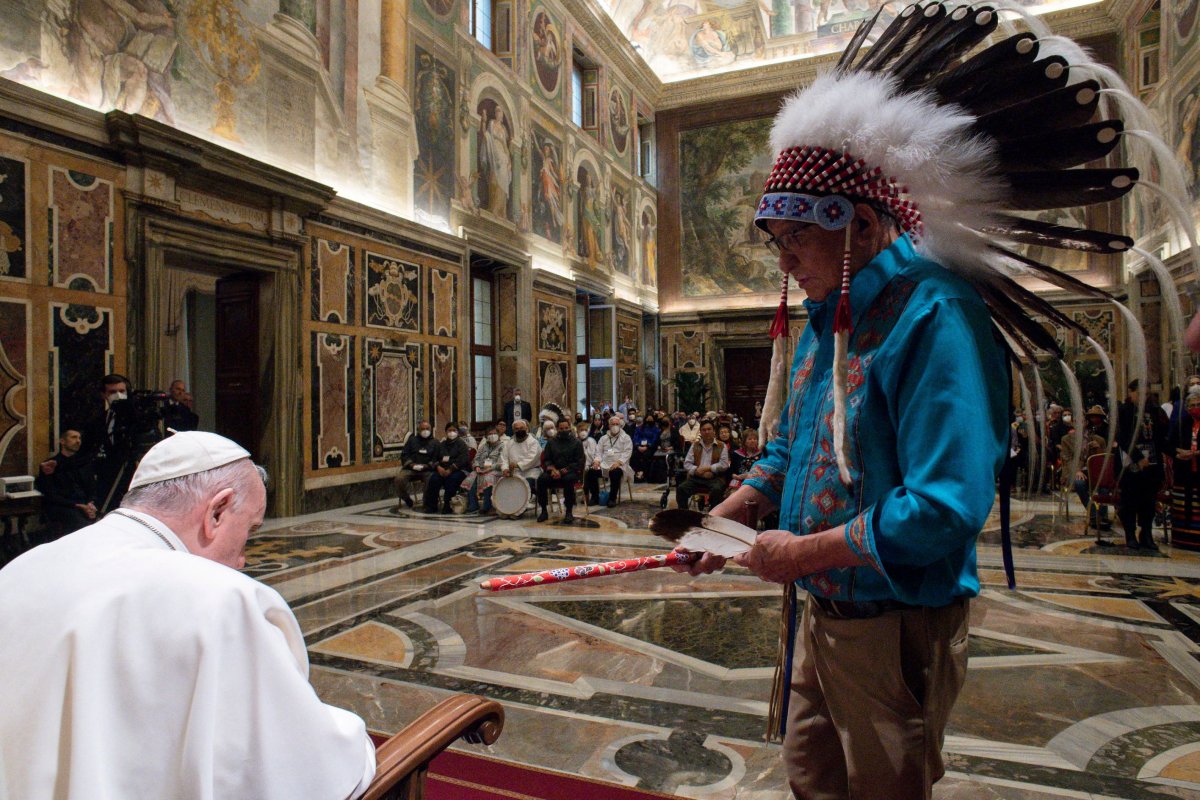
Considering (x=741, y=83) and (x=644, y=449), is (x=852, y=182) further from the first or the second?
(x=741, y=83)

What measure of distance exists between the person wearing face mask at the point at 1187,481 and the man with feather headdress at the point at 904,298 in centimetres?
682

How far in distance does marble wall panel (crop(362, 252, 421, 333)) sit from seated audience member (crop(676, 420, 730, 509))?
5.16 metres

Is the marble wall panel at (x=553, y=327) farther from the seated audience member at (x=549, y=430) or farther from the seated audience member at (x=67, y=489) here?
the seated audience member at (x=67, y=489)

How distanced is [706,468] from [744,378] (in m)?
15.0

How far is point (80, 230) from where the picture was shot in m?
6.79

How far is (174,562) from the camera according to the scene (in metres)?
1.08

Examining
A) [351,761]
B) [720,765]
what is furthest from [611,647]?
[351,761]

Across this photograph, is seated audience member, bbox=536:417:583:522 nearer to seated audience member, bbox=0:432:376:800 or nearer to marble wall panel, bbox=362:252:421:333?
marble wall panel, bbox=362:252:421:333

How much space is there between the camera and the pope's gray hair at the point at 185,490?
1.27 meters

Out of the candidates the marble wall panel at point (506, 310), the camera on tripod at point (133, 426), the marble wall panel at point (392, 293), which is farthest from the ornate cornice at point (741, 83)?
the camera on tripod at point (133, 426)

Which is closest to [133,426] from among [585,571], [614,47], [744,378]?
[585,571]

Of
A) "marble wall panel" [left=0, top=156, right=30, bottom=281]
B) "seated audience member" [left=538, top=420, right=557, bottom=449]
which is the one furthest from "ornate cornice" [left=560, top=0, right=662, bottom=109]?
"marble wall panel" [left=0, top=156, right=30, bottom=281]

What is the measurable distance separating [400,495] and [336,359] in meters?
2.10

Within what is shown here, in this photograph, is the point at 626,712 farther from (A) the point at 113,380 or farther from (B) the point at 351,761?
(A) the point at 113,380
